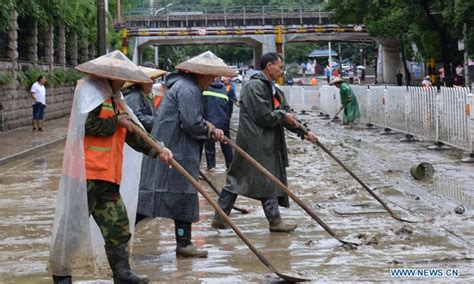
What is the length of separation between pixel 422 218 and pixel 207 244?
2524 mm

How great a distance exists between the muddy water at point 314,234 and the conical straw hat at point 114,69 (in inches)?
63.4

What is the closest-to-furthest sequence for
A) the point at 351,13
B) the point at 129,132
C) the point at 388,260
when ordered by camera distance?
the point at 129,132
the point at 388,260
the point at 351,13

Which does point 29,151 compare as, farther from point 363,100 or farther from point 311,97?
point 311,97

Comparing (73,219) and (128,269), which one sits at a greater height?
(73,219)

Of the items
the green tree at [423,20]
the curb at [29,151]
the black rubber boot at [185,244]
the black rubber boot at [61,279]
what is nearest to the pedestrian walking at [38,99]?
the curb at [29,151]

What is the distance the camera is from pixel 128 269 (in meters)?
6.39

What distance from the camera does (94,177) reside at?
620 cm

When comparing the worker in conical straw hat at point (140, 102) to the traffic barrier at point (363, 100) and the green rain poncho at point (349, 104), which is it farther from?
the traffic barrier at point (363, 100)


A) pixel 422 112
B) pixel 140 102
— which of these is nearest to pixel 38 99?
pixel 422 112

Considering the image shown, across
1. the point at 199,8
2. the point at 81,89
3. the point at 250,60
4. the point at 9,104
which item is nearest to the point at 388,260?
the point at 81,89

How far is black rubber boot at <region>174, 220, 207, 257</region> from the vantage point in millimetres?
7539

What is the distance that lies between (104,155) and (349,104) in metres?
19.6

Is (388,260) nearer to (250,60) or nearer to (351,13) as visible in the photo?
(351,13)

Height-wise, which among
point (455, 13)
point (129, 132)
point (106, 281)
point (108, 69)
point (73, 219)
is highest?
point (455, 13)
